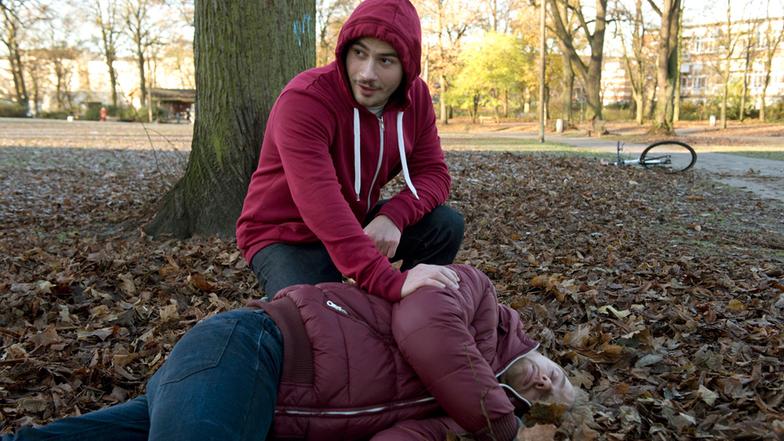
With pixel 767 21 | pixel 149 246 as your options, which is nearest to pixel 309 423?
pixel 149 246

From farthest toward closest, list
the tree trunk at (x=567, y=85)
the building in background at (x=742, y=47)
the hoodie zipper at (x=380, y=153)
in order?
the building in background at (x=742, y=47) → the tree trunk at (x=567, y=85) → the hoodie zipper at (x=380, y=153)

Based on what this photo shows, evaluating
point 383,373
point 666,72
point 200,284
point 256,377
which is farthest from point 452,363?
point 666,72

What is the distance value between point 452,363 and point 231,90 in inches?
153

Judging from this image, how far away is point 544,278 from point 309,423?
2.59 m

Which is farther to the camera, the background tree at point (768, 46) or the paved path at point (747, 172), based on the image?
the background tree at point (768, 46)

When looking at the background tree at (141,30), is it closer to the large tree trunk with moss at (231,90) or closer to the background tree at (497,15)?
the background tree at (497,15)

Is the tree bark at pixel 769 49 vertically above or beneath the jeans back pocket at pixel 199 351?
above

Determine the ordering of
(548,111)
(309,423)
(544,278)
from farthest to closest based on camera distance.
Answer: (548,111), (544,278), (309,423)

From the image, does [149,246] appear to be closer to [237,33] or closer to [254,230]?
[237,33]

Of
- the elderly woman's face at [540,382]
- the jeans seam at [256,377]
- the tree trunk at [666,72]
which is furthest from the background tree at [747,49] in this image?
the jeans seam at [256,377]

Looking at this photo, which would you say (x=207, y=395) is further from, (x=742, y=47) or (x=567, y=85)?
(x=742, y=47)

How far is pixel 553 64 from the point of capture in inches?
1812

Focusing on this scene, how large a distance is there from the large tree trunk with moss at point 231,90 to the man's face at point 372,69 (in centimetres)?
261

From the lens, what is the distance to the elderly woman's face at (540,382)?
8.09ft
